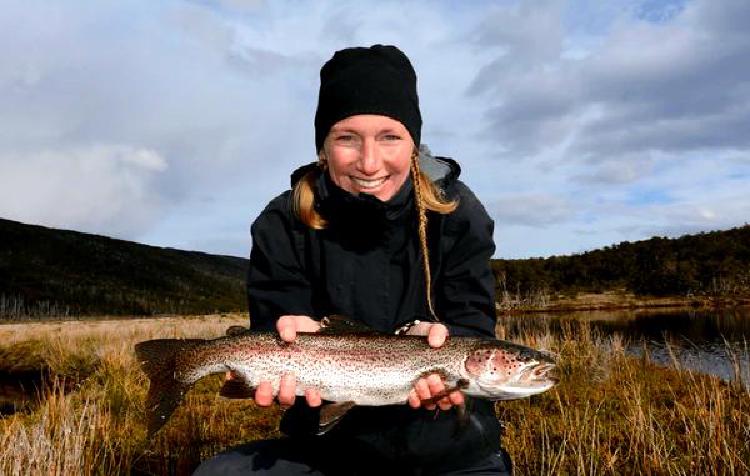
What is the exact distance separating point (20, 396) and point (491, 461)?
15474 millimetres

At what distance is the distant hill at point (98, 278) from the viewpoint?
95.2m

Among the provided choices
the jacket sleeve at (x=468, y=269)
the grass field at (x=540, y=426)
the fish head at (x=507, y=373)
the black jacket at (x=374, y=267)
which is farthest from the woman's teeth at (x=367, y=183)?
the grass field at (x=540, y=426)

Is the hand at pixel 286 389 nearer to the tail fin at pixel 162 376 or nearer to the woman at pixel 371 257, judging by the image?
the woman at pixel 371 257

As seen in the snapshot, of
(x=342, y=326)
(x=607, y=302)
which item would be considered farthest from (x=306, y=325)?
(x=607, y=302)

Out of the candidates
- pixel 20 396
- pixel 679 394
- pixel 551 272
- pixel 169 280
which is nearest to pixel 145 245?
pixel 169 280

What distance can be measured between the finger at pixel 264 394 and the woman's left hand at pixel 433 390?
35.8 inches

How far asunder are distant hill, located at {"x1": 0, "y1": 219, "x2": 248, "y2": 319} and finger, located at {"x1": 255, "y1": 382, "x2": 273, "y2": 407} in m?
83.7

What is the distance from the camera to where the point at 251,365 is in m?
4.05

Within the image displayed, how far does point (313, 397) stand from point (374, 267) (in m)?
1.06

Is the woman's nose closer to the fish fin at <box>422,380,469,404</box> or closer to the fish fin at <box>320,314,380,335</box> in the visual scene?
the fish fin at <box>320,314,380,335</box>

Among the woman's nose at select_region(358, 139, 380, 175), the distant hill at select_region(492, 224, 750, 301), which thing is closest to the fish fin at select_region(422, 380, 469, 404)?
the woman's nose at select_region(358, 139, 380, 175)

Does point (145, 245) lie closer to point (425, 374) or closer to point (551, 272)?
point (551, 272)

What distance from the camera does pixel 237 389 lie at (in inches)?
162

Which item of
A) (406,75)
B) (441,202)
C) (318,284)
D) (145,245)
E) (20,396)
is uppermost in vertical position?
(145,245)
